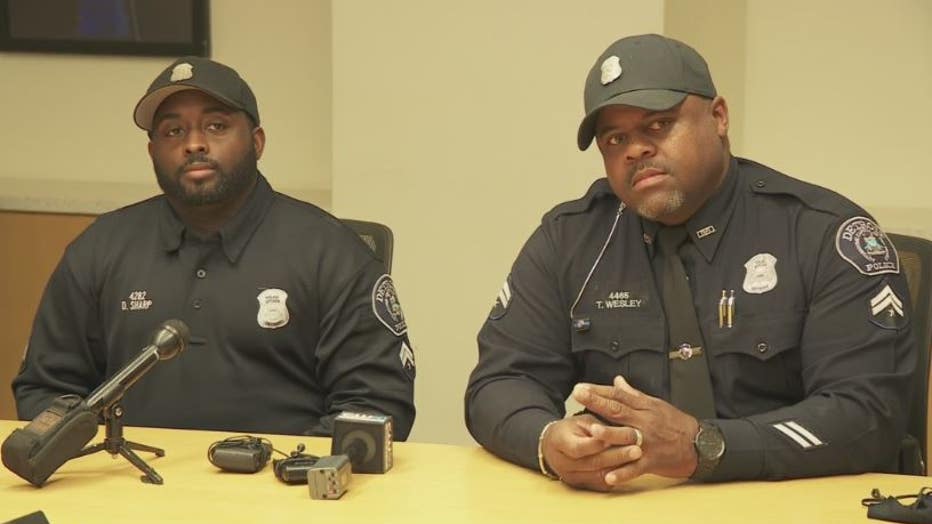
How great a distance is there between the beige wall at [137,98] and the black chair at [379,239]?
1.44 metres

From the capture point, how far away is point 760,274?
250 centimetres

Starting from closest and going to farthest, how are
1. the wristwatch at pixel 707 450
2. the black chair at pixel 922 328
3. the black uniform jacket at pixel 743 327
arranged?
Result: the wristwatch at pixel 707 450
the black uniform jacket at pixel 743 327
the black chair at pixel 922 328

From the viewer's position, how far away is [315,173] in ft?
14.9

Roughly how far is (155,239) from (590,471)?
4.39 feet

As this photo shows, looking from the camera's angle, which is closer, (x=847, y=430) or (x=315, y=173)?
(x=847, y=430)

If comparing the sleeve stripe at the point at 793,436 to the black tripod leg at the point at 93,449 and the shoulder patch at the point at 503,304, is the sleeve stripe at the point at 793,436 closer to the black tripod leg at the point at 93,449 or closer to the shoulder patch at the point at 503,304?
the shoulder patch at the point at 503,304

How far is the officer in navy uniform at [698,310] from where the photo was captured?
2260mm

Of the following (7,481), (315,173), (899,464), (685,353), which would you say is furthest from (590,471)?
(315,173)

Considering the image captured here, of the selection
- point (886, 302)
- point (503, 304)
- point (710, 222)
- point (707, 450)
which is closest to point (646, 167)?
point (710, 222)

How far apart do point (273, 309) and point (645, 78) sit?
98 cm

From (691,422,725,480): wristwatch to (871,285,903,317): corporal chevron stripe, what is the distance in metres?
0.41

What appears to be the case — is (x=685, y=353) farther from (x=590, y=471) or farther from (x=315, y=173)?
(x=315, y=173)

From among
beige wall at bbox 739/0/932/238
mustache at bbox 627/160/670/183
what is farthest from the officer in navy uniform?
beige wall at bbox 739/0/932/238

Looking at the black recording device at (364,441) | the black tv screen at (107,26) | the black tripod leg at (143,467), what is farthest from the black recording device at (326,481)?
the black tv screen at (107,26)
